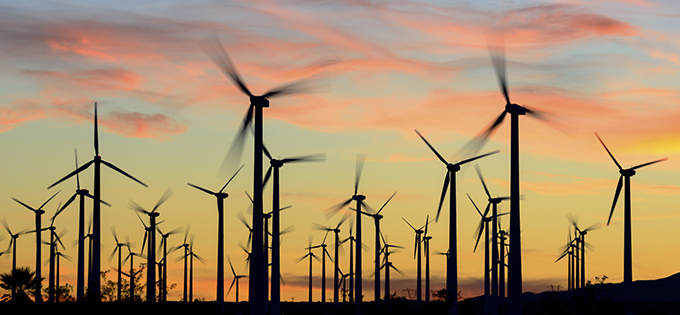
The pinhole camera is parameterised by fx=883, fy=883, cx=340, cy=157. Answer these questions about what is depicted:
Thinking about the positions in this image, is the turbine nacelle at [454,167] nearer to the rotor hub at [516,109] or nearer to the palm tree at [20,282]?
the rotor hub at [516,109]

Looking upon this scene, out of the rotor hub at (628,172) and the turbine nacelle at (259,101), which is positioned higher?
the turbine nacelle at (259,101)

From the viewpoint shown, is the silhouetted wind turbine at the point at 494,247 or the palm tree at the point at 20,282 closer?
the palm tree at the point at 20,282

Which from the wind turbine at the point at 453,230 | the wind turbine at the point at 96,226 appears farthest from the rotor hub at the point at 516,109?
the wind turbine at the point at 96,226

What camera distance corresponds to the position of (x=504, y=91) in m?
86.1

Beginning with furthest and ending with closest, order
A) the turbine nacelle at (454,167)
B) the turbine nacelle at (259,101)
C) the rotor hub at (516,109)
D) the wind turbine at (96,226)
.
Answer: the turbine nacelle at (454,167)
the wind turbine at (96,226)
the rotor hub at (516,109)
the turbine nacelle at (259,101)

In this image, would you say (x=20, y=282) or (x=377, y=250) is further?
(x=377, y=250)

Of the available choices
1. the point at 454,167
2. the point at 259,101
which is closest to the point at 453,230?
the point at 454,167

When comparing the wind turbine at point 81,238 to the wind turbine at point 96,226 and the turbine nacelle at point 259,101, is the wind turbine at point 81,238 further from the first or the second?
the turbine nacelle at point 259,101

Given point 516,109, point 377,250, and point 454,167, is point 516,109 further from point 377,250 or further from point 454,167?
point 377,250

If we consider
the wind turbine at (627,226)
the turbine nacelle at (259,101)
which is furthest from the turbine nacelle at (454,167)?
the turbine nacelle at (259,101)

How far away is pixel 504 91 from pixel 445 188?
29393 mm

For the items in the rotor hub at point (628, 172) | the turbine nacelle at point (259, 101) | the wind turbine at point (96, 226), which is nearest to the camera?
the turbine nacelle at point (259, 101)

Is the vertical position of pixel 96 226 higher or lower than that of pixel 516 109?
lower

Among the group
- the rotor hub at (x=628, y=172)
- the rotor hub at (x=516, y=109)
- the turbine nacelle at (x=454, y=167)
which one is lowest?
the rotor hub at (x=628, y=172)
